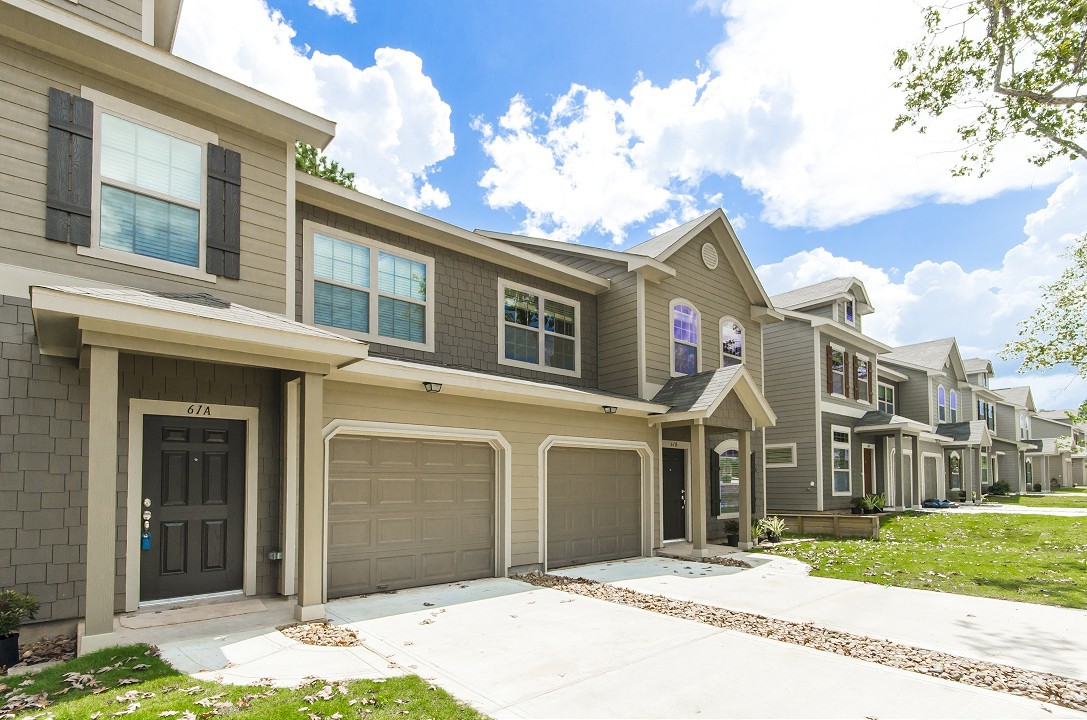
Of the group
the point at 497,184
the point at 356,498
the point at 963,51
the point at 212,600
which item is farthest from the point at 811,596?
the point at 497,184

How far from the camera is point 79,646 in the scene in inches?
209

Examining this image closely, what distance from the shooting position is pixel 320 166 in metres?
23.5

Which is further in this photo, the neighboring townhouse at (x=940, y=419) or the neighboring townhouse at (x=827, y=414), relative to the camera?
the neighboring townhouse at (x=940, y=419)

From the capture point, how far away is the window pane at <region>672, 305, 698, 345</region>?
45.9ft

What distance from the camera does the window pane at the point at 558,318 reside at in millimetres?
12677

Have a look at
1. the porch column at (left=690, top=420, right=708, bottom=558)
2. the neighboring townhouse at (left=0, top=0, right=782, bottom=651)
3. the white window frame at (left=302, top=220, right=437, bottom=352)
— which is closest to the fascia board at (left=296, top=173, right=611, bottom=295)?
the neighboring townhouse at (left=0, top=0, right=782, bottom=651)

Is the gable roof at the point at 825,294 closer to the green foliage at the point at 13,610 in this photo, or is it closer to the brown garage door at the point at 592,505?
the brown garage door at the point at 592,505

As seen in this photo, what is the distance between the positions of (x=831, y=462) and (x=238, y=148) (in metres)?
18.4

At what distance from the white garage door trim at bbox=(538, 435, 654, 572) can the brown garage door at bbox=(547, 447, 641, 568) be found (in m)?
0.11

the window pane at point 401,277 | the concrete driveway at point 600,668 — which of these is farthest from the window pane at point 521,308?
the concrete driveway at point 600,668

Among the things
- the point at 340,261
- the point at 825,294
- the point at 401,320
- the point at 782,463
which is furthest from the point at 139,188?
the point at 825,294

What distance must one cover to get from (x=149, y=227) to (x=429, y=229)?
429 cm

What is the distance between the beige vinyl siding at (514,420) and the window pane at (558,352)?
1.68 metres

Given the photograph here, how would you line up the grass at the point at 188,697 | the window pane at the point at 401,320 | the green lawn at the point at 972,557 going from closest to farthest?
the grass at the point at 188,697, the green lawn at the point at 972,557, the window pane at the point at 401,320
